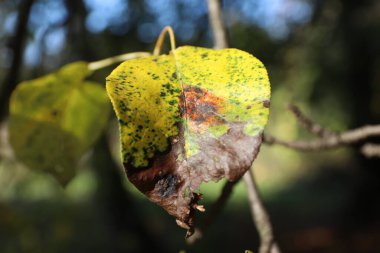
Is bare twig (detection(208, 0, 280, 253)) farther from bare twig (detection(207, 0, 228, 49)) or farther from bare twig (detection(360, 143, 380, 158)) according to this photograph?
bare twig (detection(360, 143, 380, 158))

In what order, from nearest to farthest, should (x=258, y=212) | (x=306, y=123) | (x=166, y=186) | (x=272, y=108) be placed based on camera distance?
(x=166, y=186), (x=258, y=212), (x=306, y=123), (x=272, y=108)

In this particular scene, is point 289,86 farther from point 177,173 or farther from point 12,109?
point 177,173

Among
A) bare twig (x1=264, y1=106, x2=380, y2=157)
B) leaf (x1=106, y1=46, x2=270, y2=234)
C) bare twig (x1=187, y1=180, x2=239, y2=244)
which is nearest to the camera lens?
leaf (x1=106, y1=46, x2=270, y2=234)

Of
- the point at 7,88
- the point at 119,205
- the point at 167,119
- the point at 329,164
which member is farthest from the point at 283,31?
the point at 329,164

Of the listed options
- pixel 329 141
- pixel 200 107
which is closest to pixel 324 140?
pixel 329 141

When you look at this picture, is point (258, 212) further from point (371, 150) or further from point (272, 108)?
point (272, 108)

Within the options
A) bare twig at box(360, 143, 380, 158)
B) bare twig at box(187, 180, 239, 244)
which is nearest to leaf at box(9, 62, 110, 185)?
bare twig at box(187, 180, 239, 244)

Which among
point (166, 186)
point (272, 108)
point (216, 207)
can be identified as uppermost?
point (166, 186)
